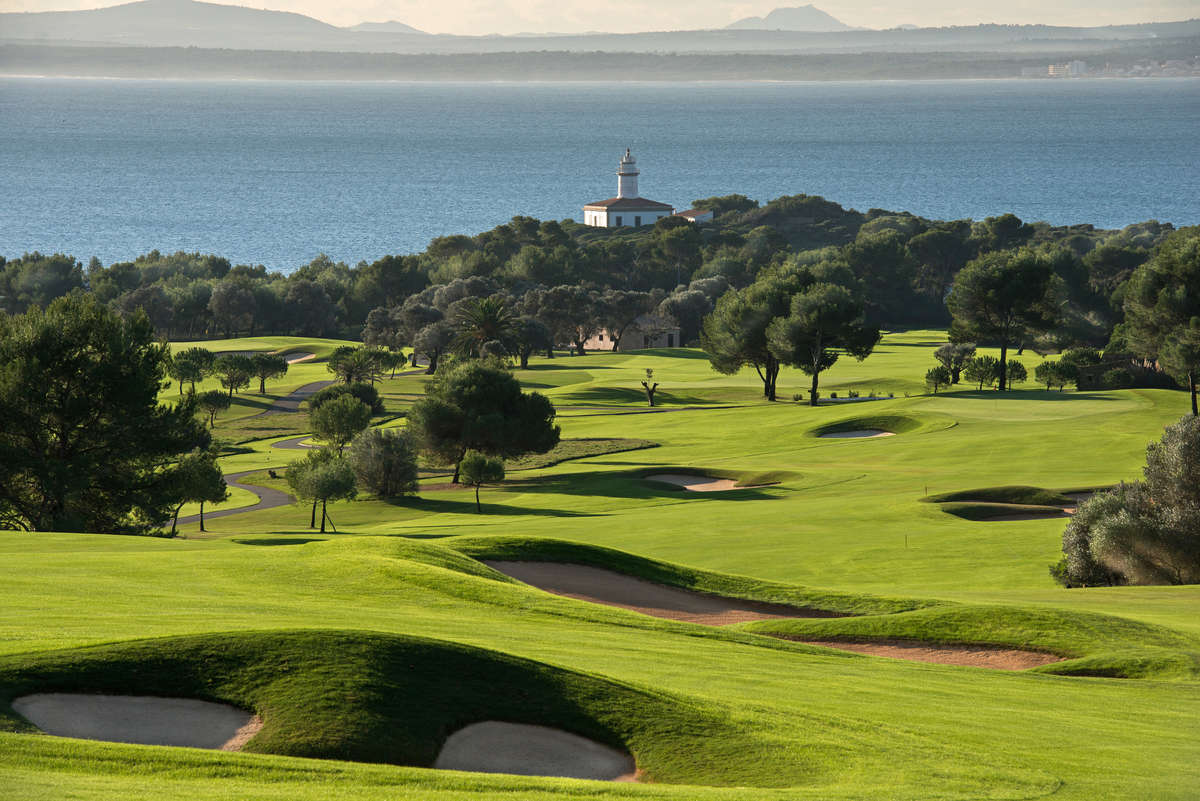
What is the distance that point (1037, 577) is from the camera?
3722 centimetres

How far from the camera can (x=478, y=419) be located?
224 feet

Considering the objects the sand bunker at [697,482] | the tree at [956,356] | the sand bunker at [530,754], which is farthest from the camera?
the tree at [956,356]

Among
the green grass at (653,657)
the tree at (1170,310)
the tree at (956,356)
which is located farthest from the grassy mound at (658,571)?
the tree at (956,356)

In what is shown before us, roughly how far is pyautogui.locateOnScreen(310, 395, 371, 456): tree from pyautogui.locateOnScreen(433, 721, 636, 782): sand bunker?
58761 millimetres

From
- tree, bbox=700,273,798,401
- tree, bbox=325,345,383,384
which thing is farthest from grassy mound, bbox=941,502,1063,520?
tree, bbox=325,345,383,384

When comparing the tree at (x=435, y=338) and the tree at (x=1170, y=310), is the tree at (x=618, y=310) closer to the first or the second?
the tree at (x=435, y=338)

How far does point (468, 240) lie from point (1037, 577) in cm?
16496

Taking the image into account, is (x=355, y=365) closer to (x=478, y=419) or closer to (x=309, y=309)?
(x=478, y=419)

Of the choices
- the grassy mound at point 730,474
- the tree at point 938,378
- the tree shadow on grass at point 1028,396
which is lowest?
the grassy mound at point 730,474

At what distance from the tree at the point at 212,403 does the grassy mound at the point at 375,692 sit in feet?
268

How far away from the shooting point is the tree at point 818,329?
89.8 m

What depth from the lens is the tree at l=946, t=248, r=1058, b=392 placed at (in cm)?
9156

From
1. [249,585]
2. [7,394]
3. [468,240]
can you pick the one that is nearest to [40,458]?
[7,394]

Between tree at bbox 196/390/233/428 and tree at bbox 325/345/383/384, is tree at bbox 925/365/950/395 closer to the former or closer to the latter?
tree at bbox 325/345/383/384
